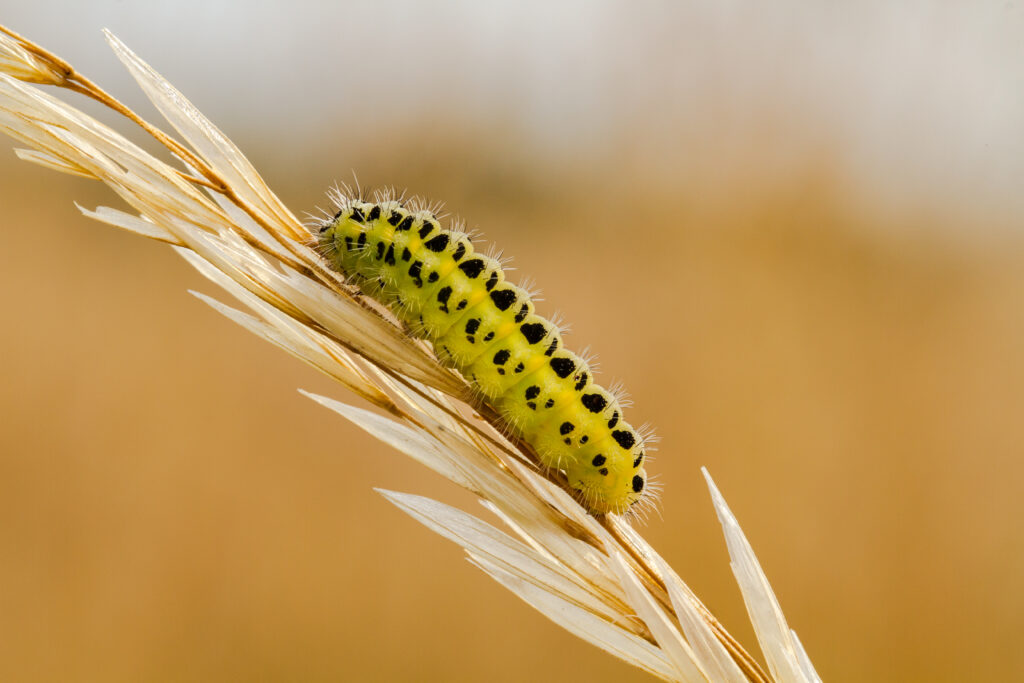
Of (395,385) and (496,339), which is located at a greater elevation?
(496,339)

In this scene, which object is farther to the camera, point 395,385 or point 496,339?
point 496,339

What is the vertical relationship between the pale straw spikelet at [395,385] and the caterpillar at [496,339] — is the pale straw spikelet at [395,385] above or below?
below

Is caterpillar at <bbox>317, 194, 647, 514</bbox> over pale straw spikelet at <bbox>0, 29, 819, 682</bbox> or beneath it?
over

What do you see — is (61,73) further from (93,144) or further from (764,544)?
(764,544)

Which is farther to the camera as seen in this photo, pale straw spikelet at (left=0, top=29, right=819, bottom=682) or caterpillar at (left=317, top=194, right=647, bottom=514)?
caterpillar at (left=317, top=194, right=647, bottom=514)
